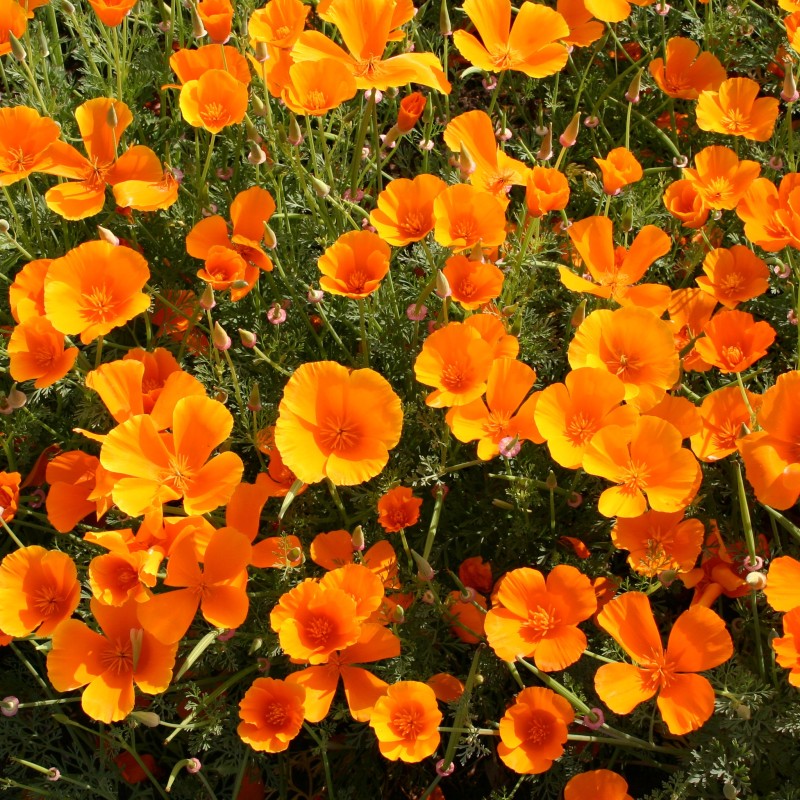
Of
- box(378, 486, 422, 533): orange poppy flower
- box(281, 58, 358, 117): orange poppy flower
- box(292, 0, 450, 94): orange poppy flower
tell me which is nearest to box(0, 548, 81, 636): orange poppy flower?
box(378, 486, 422, 533): orange poppy flower

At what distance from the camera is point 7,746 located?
6.28 feet

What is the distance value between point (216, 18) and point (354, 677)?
4.37ft

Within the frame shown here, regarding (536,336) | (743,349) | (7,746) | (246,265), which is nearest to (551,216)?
(536,336)

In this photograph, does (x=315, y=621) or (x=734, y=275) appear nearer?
(x=315, y=621)

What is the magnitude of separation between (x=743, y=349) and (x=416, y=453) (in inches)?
27.4

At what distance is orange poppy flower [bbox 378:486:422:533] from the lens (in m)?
1.75

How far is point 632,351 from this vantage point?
1771 mm

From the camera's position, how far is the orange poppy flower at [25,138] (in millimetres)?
1940

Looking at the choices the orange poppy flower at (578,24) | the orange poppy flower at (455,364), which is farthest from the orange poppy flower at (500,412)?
the orange poppy flower at (578,24)

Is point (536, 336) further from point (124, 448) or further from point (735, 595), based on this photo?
point (124, 448)

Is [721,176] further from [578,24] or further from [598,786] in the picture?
[598,786]

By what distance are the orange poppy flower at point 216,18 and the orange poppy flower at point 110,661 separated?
3.79 feet

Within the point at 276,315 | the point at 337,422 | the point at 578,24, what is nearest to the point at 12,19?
the point at 276,315

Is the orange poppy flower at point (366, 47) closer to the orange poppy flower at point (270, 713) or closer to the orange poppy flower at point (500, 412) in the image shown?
the orange poppy flower at point (500, 412)
